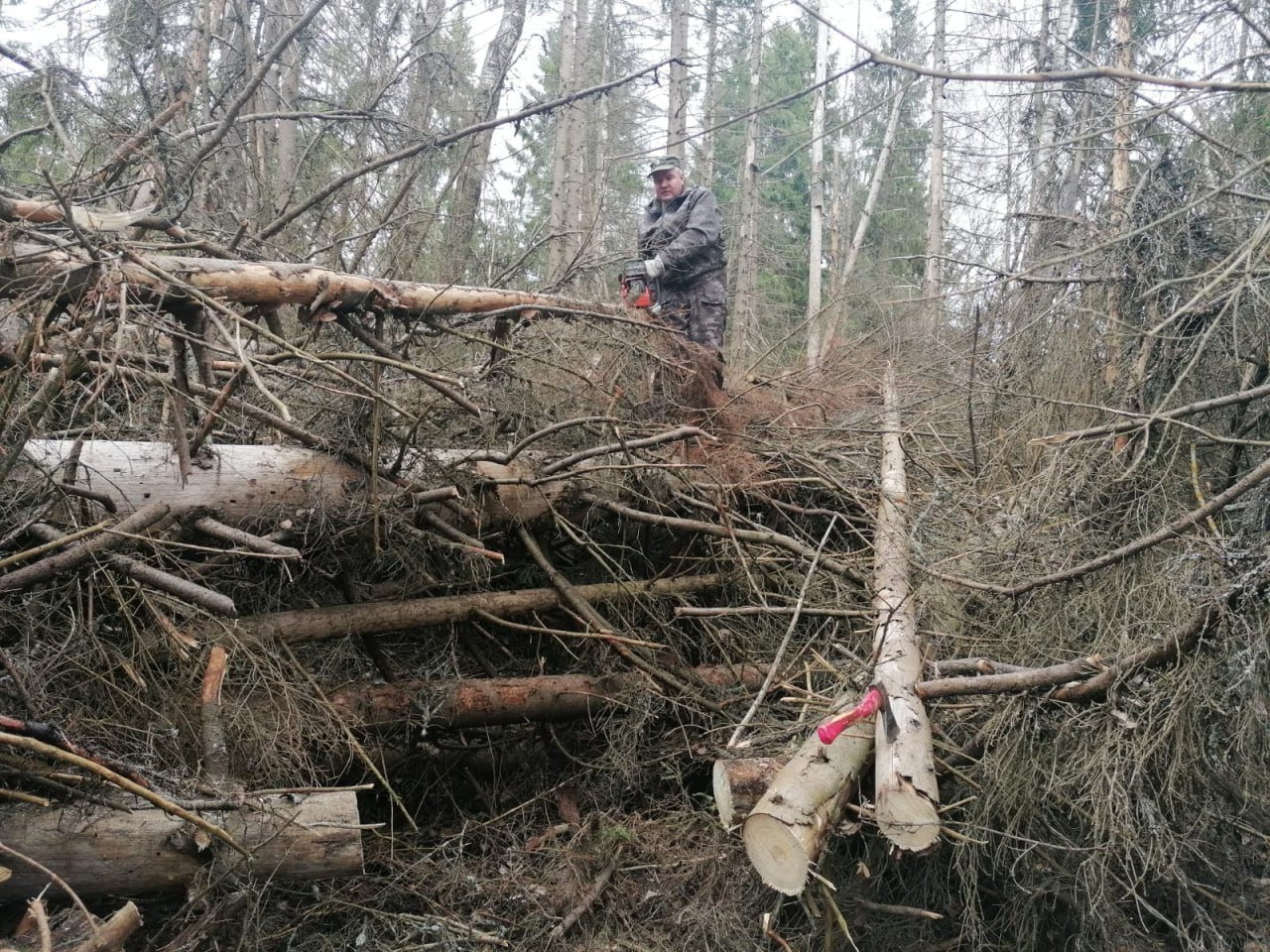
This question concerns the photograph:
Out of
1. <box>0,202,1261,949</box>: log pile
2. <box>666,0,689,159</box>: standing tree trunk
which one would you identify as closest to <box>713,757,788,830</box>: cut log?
<box>0,202,1261,949</box>: log pile

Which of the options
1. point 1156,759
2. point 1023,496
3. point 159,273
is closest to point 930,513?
point 1023,496

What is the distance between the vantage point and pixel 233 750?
3.93 meters

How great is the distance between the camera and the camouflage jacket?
7.07 m

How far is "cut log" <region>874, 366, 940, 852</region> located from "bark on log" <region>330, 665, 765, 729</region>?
45.0 inches

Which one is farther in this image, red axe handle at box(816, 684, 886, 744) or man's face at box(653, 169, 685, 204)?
man's face at box(653, 169, 685, 204)

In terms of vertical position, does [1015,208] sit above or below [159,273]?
above

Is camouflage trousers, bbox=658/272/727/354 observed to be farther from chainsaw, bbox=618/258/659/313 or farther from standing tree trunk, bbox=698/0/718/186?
standing tree trunk, bbox=698/0/718/186

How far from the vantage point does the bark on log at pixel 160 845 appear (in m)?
3.17

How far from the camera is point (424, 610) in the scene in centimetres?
493

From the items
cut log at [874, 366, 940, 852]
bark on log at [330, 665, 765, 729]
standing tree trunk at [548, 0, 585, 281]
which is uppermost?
standing tree trunk at [548, 0, 585, 281]

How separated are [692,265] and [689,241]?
0.19 m

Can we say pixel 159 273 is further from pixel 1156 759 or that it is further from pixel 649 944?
pixel 1156 759

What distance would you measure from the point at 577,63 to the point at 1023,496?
43.1 feet

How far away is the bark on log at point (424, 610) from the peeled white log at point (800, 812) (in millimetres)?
2247
